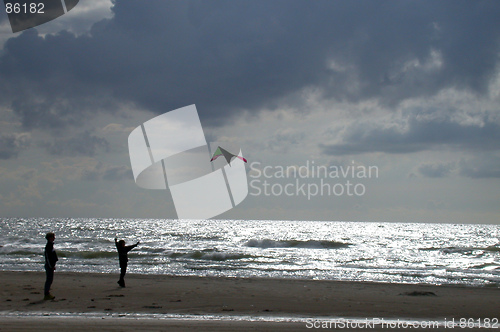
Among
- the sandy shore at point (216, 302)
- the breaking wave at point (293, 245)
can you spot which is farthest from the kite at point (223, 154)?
the breaking wave at point (293, 245)

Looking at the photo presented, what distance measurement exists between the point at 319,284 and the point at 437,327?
7354mm

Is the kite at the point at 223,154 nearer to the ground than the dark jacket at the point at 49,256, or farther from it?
farther from it

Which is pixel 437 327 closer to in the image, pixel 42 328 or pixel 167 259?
pixel 42 328

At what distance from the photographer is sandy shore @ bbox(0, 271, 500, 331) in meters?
8.32

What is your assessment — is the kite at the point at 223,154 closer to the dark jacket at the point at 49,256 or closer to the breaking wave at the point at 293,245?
the dark jacket at the point at 49,256

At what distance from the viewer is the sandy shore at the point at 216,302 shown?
27.3ft

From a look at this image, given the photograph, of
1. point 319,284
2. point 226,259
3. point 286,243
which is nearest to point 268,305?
point 319,284

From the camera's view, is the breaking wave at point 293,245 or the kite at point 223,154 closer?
the kite at point 223,154

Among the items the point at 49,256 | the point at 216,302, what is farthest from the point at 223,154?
the point at 49,256

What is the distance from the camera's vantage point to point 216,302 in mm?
11602

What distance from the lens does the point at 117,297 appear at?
11.9 metres

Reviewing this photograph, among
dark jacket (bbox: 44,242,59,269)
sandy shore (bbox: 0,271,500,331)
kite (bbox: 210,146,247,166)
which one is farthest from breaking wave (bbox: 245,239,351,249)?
dark jacket (bbox: 44,242,59,269)

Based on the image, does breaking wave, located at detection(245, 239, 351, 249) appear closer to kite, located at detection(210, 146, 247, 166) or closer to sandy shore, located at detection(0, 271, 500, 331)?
sandy shore, located at detection(0, 271, 500, 331)

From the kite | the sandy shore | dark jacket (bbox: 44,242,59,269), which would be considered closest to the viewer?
the sandy shore
